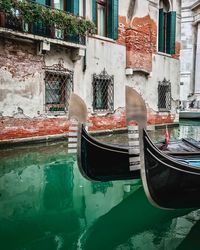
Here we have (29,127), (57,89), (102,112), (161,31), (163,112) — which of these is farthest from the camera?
(163,112)

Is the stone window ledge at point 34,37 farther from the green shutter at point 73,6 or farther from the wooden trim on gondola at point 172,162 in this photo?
the wooden trim on gondola at point 172,162

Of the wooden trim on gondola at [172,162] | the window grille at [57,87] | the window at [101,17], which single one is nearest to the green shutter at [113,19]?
Result: the window at [101,17]

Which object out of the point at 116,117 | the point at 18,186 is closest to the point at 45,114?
the point at 116,117

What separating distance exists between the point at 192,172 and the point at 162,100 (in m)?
6.59

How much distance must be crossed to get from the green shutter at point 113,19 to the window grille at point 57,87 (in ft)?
4.40

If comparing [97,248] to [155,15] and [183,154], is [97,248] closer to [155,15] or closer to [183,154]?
[183,154]

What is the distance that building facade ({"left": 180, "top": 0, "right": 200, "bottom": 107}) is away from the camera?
14.3 m

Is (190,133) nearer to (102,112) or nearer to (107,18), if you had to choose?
(102,112)

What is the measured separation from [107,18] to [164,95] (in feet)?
9.34

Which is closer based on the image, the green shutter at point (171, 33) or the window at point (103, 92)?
the window at point (103, 92)

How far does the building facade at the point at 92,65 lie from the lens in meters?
5.48

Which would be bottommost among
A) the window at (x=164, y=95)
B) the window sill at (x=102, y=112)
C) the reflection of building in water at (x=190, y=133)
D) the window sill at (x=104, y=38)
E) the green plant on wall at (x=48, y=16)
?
the reflection of building in water at (x=190, y=133)

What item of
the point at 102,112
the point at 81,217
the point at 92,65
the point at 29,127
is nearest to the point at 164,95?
the point at 102,112

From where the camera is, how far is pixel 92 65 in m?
6.77
